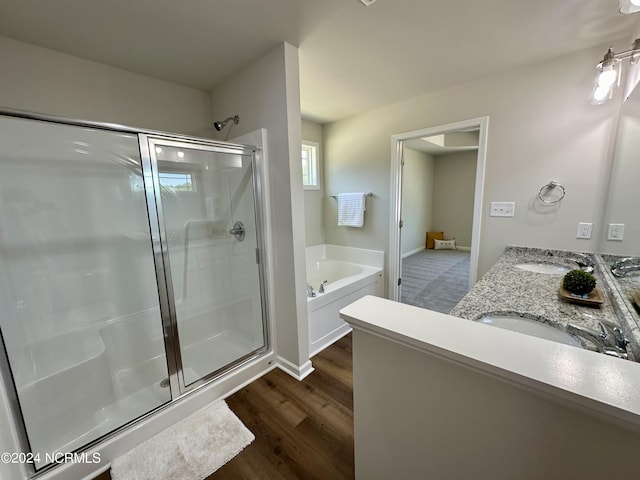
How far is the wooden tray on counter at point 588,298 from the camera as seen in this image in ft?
3.43

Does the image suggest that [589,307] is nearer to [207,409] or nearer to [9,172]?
[207,409]

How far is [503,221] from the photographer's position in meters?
2.13

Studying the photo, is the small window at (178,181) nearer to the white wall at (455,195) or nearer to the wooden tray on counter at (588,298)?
the wooden tray on counter at (588,298)

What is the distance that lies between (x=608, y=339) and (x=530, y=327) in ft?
0.86

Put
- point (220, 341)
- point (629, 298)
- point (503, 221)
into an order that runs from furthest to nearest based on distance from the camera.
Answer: point (220, 341) < point (503, 221) < point (629, 298)

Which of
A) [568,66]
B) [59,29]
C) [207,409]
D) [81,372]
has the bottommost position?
[207,409]

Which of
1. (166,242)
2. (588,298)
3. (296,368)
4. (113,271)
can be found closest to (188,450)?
(296,368)

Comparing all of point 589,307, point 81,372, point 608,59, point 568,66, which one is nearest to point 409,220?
point 568,66

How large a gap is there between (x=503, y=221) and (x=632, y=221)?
86 centimetres

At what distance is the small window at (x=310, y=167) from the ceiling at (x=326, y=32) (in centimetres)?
121

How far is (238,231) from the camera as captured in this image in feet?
7.37

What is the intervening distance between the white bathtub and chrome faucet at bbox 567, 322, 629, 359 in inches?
64.1

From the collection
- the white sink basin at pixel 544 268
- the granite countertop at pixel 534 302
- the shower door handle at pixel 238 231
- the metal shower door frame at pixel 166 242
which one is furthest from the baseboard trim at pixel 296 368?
the white sink basin at pixel 544 268

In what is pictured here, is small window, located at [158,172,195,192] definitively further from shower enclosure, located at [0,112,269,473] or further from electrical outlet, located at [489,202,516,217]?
electrical outlet, located at [489,202,516,217]
